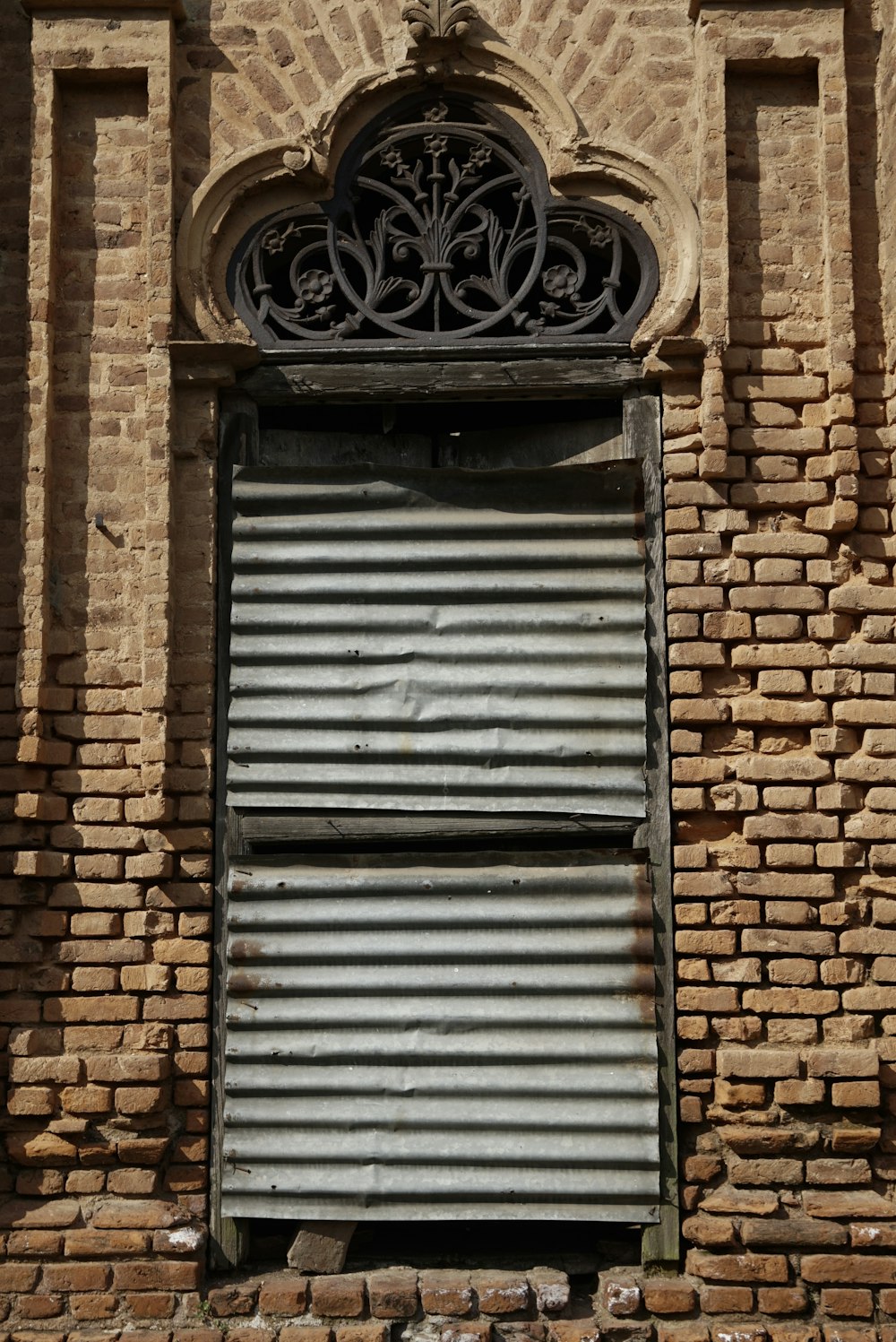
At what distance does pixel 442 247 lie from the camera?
5496 mm

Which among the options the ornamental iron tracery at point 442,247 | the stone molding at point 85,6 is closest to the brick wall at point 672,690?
the stone molding at point 85,6

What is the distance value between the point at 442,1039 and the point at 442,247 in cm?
307

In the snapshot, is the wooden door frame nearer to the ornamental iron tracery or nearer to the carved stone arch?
the ornamental iron tracery

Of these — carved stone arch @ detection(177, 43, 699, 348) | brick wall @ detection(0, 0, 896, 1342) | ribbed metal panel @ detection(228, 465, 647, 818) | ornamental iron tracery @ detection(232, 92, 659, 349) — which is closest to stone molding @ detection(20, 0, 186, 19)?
brick wall @ detection(0, 0, 896, 1342)

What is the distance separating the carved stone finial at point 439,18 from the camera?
17.8 ft

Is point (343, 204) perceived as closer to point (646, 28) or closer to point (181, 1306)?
point (646, 28)

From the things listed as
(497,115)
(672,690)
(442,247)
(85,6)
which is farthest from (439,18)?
(672,690)

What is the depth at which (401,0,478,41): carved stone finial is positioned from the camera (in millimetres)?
5434

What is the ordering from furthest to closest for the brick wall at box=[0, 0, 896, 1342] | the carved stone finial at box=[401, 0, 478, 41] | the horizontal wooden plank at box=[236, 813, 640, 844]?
the carved stone finial at box=[401, 0, 478, 41] < the horizontal wooden plank at box=[236, 813, 640, 844] < the brick wall at box=[0, 0, 896, 1342]

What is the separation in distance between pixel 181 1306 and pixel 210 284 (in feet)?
12.7

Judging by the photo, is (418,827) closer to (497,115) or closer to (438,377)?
(438,377)

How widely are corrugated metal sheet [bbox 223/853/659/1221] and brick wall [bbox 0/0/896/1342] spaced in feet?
0.64

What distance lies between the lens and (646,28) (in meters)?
5.54

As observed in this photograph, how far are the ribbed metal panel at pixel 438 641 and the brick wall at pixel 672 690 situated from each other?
185mm
